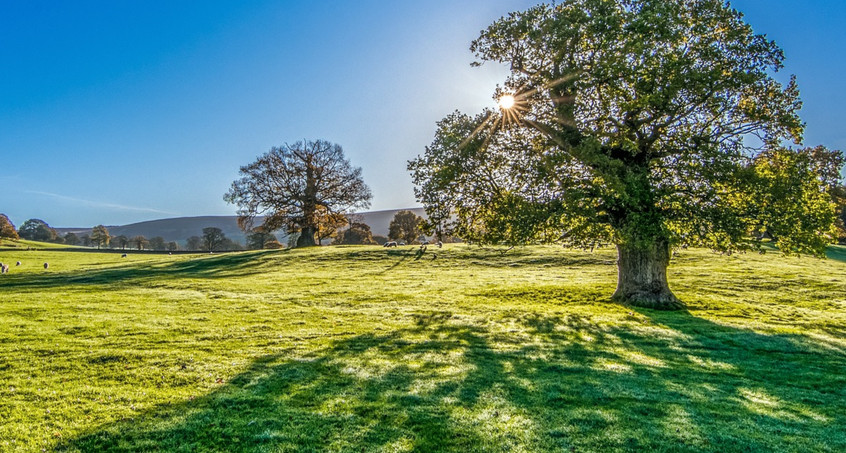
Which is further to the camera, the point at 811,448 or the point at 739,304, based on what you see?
the point at 739,304

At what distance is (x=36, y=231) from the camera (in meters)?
116

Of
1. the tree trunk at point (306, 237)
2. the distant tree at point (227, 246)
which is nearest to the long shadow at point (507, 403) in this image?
the tree trunk at point (306, 237)

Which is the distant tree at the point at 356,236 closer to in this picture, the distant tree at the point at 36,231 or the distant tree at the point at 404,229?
the distant tree at the point at 404,229

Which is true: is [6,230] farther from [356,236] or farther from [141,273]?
[141,273]

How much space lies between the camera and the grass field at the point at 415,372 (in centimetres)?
635

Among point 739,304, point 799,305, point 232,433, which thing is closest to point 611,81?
point 739,304

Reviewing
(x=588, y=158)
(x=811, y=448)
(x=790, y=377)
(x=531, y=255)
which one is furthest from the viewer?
(x=531, y=255)

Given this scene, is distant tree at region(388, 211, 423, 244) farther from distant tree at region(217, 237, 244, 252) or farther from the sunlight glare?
the sunlight glare

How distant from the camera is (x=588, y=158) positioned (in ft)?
60.2

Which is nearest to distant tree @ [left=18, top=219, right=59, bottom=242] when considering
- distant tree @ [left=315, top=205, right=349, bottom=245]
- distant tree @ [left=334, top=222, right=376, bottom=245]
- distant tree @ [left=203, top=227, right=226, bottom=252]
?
distant tree @ [left=203, top=227, right=226, bottom=252]

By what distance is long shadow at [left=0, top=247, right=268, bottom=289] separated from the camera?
30.5 m

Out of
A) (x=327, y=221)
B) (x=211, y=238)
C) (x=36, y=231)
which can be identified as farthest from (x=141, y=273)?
(x=36, y=231)

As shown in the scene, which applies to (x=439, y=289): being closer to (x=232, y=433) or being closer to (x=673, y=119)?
(x=673, y=119)

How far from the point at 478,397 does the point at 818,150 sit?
7677cm
